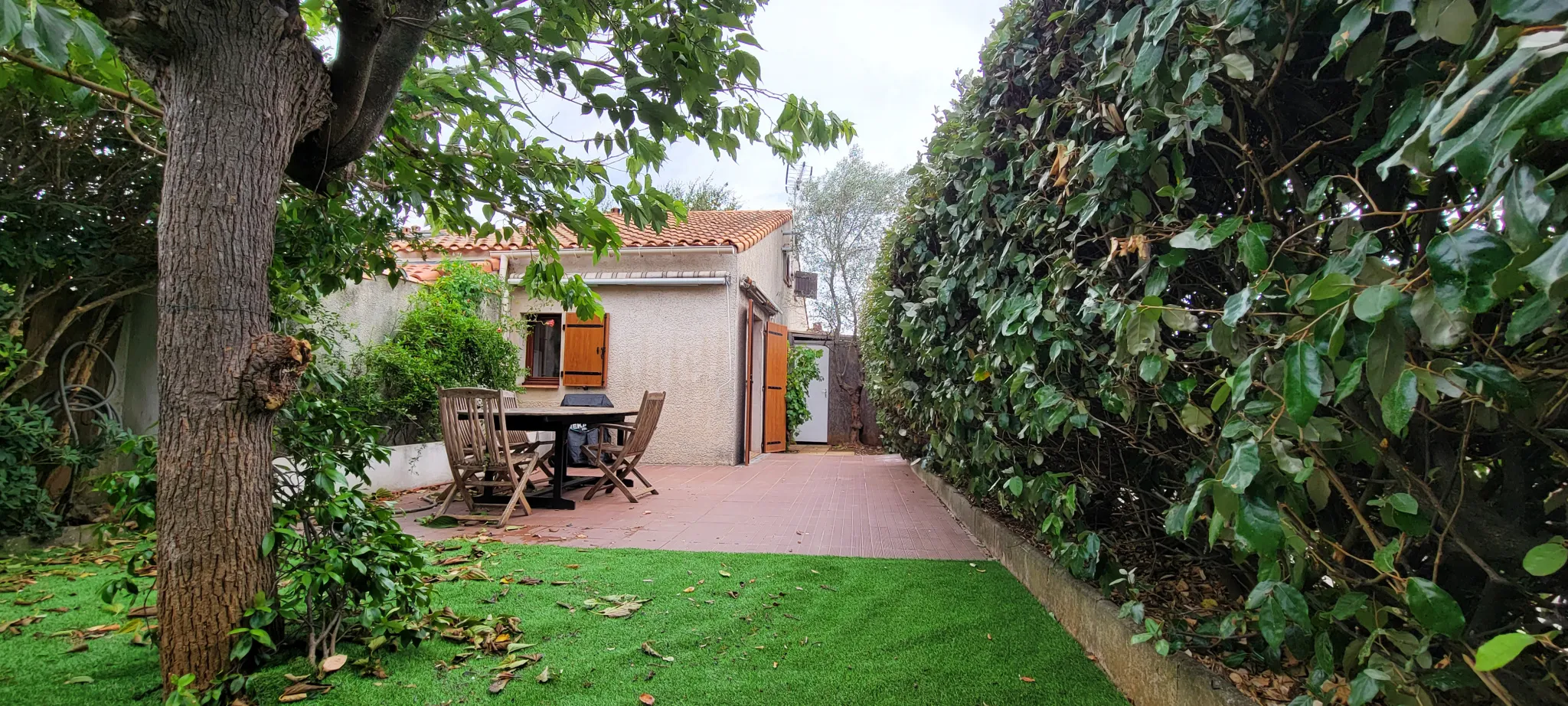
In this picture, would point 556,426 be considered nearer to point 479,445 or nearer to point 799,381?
point 479,445

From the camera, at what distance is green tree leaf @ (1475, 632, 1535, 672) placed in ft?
1.93

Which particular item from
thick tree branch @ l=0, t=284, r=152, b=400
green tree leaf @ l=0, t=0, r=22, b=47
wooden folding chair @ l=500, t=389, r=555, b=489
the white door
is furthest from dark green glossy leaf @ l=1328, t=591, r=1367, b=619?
the white door

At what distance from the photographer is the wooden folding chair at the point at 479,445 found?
4.88 metres

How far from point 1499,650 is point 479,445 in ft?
17.7

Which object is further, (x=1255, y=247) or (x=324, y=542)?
(x=324, y=542)

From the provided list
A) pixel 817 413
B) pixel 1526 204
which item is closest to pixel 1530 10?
pixel 1526 204

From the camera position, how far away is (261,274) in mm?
1940

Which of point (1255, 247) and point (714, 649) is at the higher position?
point (1255, 247)

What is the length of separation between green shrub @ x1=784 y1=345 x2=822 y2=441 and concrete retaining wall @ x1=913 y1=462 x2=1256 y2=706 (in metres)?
8.71

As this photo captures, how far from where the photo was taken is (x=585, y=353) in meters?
9.03

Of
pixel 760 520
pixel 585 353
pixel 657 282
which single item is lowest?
pixel 760 520

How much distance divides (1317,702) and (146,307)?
6.51 metres

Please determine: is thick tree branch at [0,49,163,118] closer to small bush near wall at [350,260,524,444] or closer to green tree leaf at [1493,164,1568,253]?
green tree leaf at [1493,164,1568,253]

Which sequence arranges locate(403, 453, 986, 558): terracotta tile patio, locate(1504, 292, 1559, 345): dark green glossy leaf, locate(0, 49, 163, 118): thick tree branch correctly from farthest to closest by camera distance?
locate(403, 453, 986, 558): terracotta tile patio, locate(0, 49, 163, 118): thick tree branch, locate(1504, 292, 1559, 345): dark green glossy leaf
